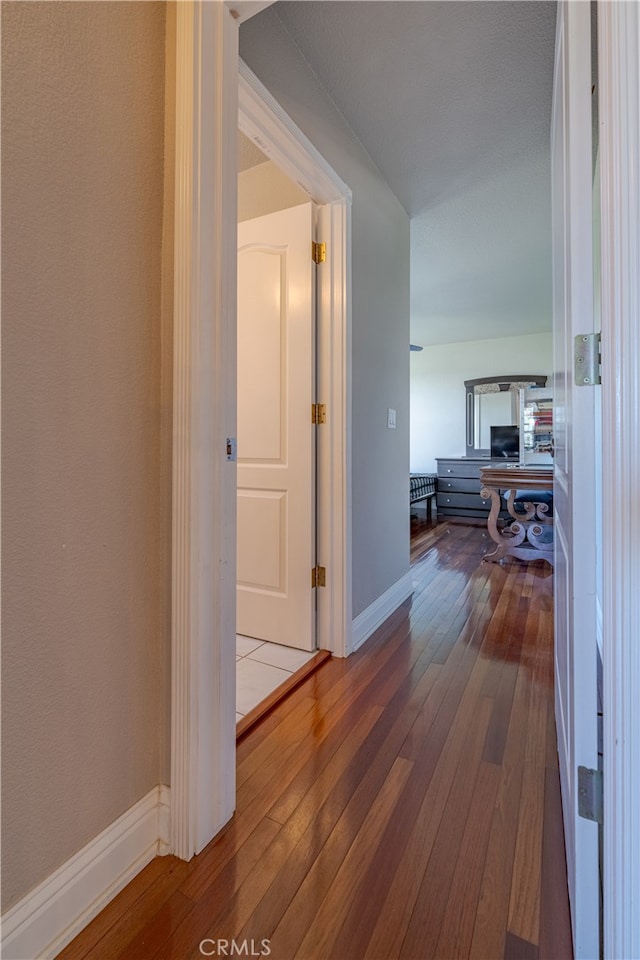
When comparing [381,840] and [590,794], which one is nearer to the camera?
[590,794]

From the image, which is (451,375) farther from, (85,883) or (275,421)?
(85,883)

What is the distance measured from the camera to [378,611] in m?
2.31

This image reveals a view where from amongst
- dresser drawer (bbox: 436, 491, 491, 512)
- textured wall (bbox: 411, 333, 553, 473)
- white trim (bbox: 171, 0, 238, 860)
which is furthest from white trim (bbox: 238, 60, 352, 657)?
textured wall (bbox: 411, 333, 553, 473)

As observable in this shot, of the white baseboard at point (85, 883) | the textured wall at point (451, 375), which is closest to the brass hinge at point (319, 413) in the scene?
the white baseboard at point (85, 883)

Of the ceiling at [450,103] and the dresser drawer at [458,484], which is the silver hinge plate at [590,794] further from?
the dresser drawer at [458,484]

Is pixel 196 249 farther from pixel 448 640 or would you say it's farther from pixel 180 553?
pixel 448 640

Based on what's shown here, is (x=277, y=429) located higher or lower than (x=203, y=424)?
higher

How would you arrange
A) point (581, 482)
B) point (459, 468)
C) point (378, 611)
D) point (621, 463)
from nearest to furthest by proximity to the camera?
point (621, 463) < point (581, 482) < point (378, 611) < point (459, 468)

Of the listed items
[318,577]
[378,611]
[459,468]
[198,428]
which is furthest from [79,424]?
[459,468]

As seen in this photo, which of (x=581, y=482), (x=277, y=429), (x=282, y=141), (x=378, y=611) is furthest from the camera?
(x=378, y=611)

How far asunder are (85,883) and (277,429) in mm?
1627

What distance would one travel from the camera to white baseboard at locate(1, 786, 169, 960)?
0.73 m

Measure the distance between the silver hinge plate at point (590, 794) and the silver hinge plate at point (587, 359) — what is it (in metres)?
0.72

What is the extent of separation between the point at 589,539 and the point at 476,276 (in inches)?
153
